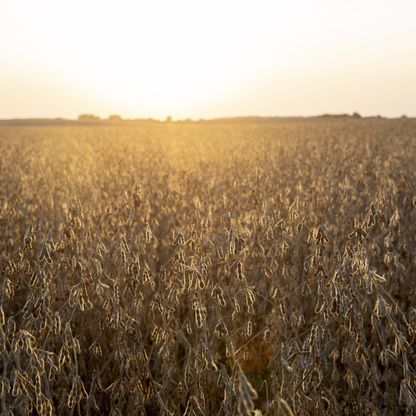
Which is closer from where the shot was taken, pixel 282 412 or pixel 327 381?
pixel 282 412

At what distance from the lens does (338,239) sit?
423cm

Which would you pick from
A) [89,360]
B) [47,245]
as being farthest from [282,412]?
[89,360]

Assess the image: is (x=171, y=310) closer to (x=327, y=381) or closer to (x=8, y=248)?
(x=327, y=381)

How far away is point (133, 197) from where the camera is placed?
409cm

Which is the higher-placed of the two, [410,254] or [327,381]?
[410,254]

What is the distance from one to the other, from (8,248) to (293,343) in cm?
333

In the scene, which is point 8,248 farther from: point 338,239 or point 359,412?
point 359,412

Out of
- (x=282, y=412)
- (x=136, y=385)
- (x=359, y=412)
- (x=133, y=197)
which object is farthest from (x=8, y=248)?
(x=282, y=412)

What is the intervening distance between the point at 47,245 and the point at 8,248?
9.39 ft

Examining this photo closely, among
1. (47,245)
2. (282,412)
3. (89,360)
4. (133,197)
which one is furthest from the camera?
(133,197)

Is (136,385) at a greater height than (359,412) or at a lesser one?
greater

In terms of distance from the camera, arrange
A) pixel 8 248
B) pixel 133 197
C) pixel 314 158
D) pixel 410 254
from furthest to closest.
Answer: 1. pixel 314 158
2. pixel 8 248
3. pixel 410 254
4. pixel 133 197

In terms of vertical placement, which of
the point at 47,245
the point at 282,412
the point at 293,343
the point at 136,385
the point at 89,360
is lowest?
the point at 89,360

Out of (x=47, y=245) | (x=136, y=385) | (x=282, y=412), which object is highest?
(x=47, y=245)
